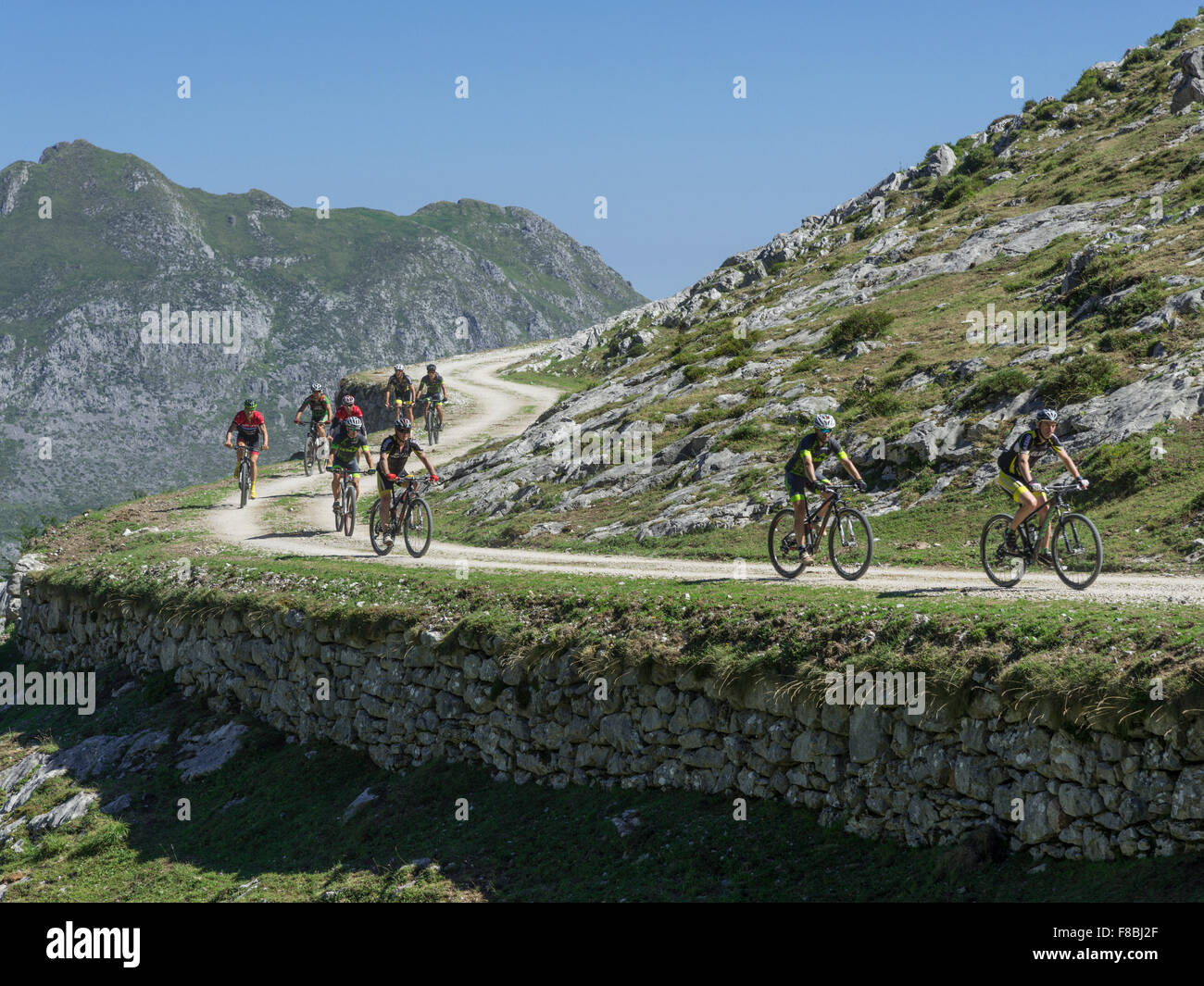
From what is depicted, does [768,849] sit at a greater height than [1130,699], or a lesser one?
lesser

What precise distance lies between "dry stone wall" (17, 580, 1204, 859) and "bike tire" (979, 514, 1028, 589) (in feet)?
16.0

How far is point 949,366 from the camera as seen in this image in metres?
29.5

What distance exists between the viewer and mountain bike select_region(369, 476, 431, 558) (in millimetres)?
22641

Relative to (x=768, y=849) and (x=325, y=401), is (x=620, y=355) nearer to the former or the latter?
(x=325, y=401)

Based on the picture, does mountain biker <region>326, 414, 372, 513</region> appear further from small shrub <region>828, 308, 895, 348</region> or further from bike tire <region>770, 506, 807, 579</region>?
small shrub <region>828, 308, 895, 348</region>

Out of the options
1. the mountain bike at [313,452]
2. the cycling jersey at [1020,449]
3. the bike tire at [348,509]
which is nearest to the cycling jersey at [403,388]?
the mountain bike at [313,452]

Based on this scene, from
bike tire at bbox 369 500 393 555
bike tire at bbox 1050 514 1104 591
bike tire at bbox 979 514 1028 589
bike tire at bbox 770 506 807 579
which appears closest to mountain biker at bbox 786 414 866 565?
bike tire at bbox 770 506 807 579

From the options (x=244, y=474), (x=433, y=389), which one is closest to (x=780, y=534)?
(x=244, y=474)

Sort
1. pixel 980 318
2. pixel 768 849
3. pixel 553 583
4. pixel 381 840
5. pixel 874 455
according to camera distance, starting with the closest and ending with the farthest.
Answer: pixel 768 849 < pixel 381 840 < pixel 553 583 < pixel 874 455 < pixel 980 318

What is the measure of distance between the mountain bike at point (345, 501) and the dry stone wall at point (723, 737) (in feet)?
18.9

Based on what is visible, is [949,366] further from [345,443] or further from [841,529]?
[345,443]


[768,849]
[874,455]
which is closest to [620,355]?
[874,455]
